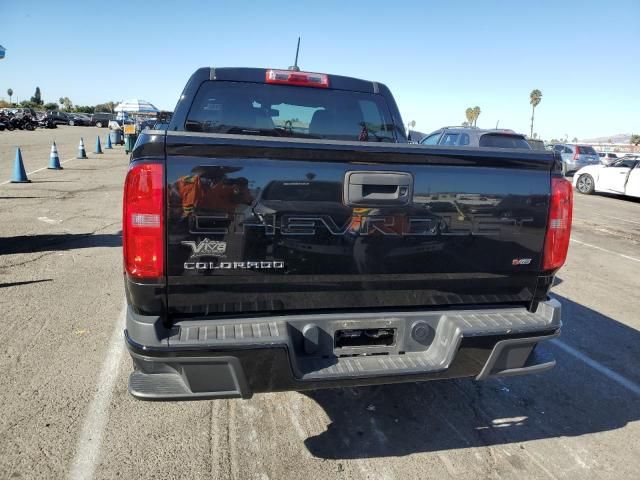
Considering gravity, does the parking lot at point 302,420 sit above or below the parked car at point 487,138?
below

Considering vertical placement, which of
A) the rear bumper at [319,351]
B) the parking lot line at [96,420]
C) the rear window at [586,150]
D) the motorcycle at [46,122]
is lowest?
the parking lot line at [96,420]

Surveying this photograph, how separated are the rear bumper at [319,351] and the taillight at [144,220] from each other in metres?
0.25

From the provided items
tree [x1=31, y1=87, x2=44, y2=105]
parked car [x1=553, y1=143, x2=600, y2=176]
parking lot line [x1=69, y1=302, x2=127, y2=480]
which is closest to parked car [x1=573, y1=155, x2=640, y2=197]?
parked car [x1=553, y1=143, x2=600, y2=176]

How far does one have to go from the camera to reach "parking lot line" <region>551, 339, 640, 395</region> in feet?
11.9

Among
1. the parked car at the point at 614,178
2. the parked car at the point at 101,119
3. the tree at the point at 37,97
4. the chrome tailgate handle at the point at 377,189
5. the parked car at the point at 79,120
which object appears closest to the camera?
the chrome tailgate handle at the point at 377,189

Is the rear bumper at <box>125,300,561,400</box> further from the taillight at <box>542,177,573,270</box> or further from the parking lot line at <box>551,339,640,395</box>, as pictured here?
the parking lot line at <box>551,339,640,395</box>

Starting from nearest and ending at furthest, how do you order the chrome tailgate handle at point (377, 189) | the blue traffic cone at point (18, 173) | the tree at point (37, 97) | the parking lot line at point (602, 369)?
1. the chrome tailgate handle at point (377, 189)
2. the parking lot line at point (602, 369)
3. the blue traffic cone at point (18, 173)
4. the tree at point (37, 97)

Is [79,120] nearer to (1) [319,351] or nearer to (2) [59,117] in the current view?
(2) [59,117]

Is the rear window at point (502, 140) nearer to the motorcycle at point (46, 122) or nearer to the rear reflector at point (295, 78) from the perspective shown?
the rear reflector at point (295, 78)

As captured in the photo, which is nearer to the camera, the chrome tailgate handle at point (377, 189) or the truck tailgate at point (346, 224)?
the truck tailgate at point (346, 224)

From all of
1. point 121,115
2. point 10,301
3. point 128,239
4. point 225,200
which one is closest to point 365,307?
point 225,200

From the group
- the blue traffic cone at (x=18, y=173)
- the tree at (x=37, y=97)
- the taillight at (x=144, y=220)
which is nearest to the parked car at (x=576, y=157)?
the blue traffic cone at (x=18, y=173)

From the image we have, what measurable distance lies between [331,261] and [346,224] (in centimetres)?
19

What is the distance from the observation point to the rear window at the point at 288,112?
3.76 metres
